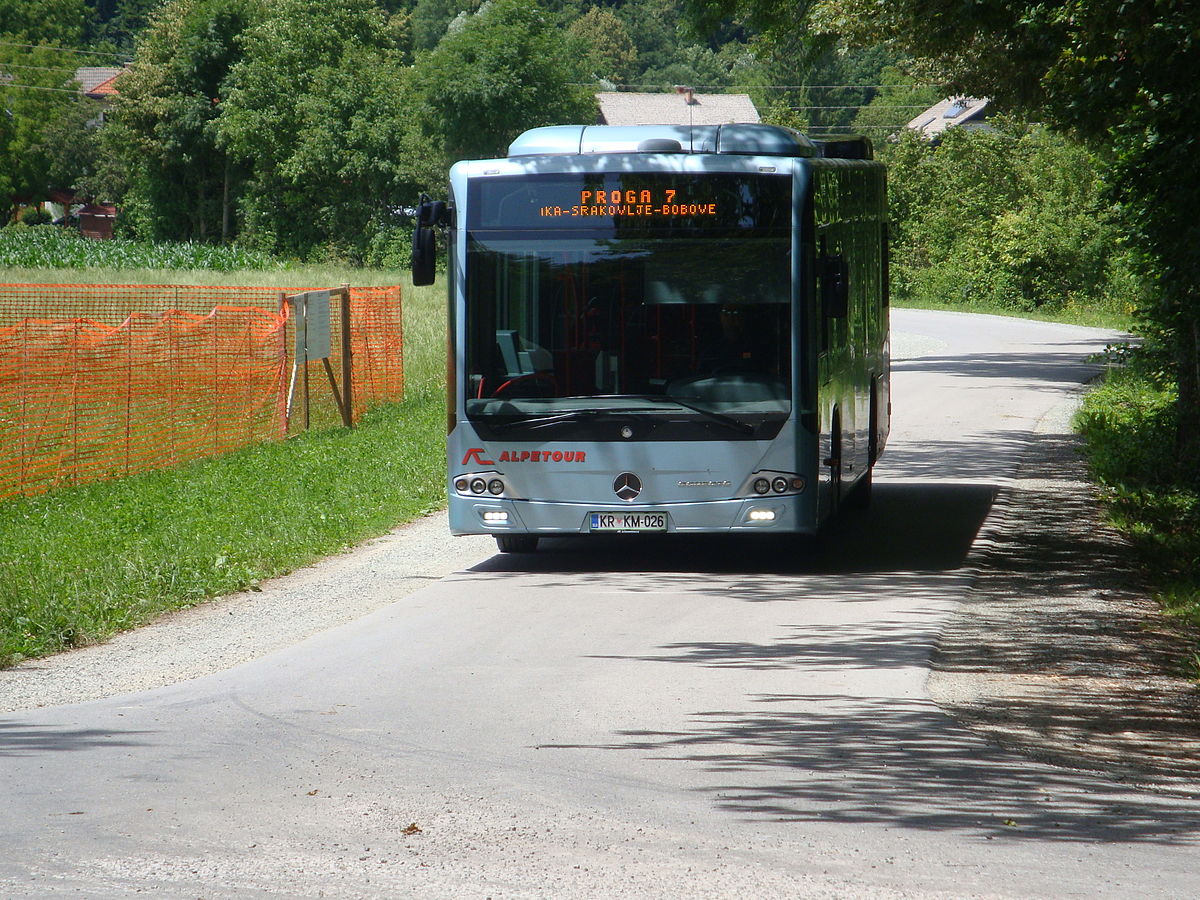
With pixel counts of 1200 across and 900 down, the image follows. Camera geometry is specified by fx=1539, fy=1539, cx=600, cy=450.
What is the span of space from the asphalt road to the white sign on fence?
30.3 ft

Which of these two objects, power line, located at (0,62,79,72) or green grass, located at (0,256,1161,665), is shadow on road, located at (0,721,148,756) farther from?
power line, located at (0,62,79,72)

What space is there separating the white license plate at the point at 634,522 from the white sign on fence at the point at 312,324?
913 centimetres

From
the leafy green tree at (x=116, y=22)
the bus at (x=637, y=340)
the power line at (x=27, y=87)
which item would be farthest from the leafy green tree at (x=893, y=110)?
the bus at (x=637, y=340)

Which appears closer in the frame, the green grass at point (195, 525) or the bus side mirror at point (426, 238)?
the green grass at point (195, 525)

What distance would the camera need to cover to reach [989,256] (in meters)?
53.6

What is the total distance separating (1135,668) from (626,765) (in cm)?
339

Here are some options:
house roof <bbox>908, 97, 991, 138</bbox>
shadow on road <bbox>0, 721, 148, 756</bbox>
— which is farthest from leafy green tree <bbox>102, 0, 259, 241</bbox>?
shadow on road <bbox>0, 721, 148, 756</bbox>

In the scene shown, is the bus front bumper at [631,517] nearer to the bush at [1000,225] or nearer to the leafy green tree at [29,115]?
the bush at [1000,225]

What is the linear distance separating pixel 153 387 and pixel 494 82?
172 ft

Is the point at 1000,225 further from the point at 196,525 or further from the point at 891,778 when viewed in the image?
the point at 891,778

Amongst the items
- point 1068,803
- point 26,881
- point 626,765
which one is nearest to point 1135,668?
point 1068,803

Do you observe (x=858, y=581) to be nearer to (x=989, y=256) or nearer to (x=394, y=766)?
(x=394, y=766)

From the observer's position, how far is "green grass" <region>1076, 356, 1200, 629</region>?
10797 mm

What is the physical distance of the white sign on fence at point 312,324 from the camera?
754 inches
